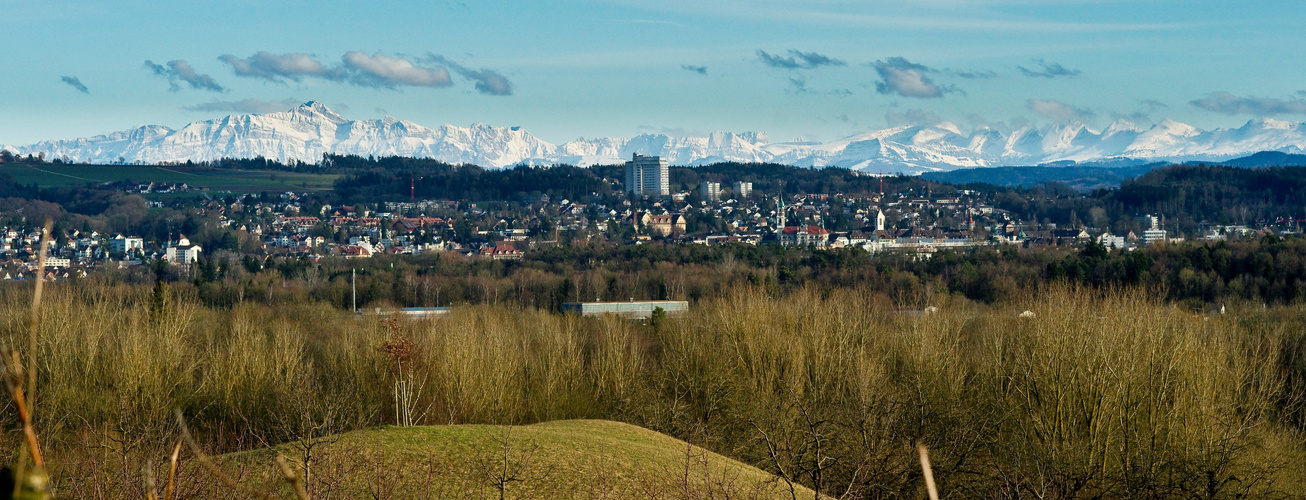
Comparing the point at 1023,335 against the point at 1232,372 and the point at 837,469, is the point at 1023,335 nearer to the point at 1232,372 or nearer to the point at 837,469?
the point at 1232,372

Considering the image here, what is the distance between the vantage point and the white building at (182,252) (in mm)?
134913

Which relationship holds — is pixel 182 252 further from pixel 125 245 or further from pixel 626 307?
pixel 626 307

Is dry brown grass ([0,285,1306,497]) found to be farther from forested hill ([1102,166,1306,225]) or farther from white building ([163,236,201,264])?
forested hill ([1102,166,1306,225])

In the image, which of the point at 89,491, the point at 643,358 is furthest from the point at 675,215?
the point at 89,491

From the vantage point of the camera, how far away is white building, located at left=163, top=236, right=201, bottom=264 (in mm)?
134913

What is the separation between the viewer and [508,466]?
16.9 m

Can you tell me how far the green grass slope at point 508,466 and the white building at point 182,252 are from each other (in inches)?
4848

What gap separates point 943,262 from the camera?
88.8 m

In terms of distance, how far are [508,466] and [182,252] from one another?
133m

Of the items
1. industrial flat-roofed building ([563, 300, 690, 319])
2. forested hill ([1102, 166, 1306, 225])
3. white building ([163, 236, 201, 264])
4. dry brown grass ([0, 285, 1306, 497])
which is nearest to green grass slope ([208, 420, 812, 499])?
dry brown grass ([0, 285, 1306, 497])

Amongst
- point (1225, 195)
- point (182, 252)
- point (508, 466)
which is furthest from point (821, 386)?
point (1225, 195)

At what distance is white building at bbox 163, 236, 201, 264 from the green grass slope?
12314cm

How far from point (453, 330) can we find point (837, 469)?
17821mm

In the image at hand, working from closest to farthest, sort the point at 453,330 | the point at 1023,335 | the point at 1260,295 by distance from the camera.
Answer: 1. the point at 1023,335
2. the point at 453,330
3. the point at 1260,295
